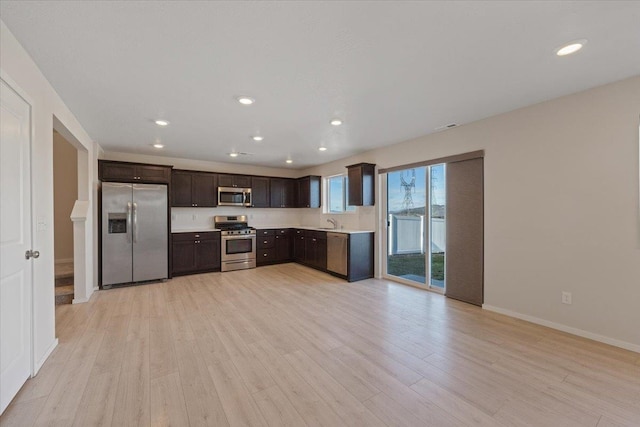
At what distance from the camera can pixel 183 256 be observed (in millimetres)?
5508

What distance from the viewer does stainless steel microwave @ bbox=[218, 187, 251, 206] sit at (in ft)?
20.6

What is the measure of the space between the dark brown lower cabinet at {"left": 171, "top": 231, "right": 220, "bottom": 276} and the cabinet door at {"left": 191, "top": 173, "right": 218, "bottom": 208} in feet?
2.47

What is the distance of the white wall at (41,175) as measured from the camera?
1.96m

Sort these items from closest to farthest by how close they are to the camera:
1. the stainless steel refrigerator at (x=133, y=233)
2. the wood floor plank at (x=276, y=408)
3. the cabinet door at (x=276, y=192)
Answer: the wood floor plank at (x=276, y=408) < the stainless steel refrigerator at (x=133, y=233) < the cabinet door at (x=276, y=192)

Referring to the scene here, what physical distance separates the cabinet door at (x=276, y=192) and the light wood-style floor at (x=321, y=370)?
147 inches

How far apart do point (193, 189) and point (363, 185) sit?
375cm

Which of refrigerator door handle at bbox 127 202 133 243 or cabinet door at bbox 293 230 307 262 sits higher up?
refrigerator door handle at bbox 127 202 133 243

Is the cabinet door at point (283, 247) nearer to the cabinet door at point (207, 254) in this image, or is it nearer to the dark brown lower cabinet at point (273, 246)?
the dark brown lower cabinet at point (273, 246)

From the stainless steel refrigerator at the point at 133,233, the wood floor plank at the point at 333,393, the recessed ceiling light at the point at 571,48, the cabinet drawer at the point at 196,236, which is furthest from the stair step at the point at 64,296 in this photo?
the recessed ceiling light at the point at 571,48

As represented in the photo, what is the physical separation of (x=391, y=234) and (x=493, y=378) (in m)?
3.24

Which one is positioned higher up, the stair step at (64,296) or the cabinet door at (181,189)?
the cabinet door at (181,189)

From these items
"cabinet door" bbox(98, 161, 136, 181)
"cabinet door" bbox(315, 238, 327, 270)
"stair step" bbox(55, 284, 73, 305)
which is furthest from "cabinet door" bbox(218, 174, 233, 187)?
"stair step" bbox(55, 284, 73, 305)

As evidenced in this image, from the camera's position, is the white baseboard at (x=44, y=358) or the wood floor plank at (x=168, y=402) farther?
the white baseboard at (x=44, y=358)

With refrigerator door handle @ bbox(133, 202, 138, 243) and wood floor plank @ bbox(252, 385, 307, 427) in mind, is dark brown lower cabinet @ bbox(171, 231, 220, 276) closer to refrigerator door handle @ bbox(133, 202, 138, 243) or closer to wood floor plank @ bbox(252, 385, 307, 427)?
refrigerator door handle @ bbox(133, 202, 138, 243)
